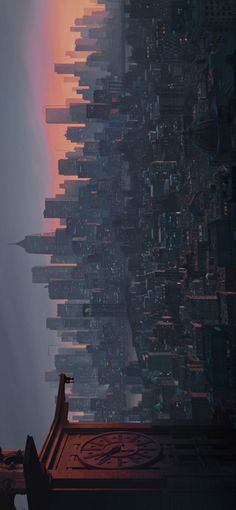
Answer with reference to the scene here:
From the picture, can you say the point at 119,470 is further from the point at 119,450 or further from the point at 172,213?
the point at 172,213

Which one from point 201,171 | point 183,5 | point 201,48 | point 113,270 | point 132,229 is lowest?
point 113,270

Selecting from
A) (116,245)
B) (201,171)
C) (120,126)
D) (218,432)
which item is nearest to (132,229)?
(116,245)

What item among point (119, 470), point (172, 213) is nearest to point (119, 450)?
point (119, 470)

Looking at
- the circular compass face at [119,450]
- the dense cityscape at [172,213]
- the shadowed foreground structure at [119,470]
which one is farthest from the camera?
the dense cityscape at [172,213]

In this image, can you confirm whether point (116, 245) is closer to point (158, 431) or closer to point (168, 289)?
point (168, 289)

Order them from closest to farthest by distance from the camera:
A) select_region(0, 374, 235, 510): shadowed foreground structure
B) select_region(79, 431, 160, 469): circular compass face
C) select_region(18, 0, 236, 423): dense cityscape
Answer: select_region(0, 374, 235, 510): shadowed foreground structure, select_region(79, 431, 160, 469): circular compass face, select_region(18, 0, 236, 423): dense cityscape

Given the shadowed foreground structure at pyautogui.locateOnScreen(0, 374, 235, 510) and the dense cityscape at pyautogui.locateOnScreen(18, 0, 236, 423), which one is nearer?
the shadowed foreground structure at pyautogui.locateOnScreen(0, 374, 235, 510)

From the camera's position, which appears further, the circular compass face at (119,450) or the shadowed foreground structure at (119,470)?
the circular compass face at (119,450)
